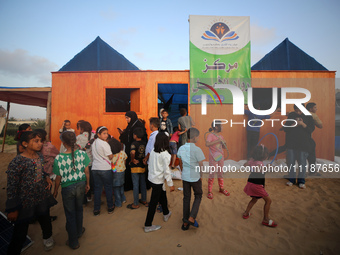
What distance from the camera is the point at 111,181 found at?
369 centimetres

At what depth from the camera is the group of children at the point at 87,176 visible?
2.30m

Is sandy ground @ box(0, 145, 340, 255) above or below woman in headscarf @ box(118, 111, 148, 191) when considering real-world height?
below

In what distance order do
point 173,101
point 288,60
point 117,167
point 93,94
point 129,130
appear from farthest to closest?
point 173,101, point 288,60, point 93,94, point 129,130, point 117,167

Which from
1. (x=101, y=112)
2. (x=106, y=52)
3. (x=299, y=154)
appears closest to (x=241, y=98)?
(x=299, y=154)

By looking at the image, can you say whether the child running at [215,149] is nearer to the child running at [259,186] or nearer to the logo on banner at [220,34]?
the child running at [259,186]

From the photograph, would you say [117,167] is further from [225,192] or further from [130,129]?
[225,192]

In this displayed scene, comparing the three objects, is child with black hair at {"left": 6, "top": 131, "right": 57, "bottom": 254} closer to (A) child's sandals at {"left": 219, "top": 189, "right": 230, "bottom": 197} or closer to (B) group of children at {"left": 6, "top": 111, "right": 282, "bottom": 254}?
(B) group of children at {"left": 6, "top": 111, "right": 282, "bottom": 254}

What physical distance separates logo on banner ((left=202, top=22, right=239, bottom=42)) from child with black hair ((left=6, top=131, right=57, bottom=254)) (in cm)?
646

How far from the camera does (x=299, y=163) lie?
198 inches

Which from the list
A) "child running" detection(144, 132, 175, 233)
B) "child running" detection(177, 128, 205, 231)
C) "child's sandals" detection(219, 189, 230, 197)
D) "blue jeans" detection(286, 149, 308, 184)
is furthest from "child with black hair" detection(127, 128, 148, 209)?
"blue jeans" detection(286, 149, 308, 184)

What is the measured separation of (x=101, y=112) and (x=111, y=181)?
146 inches

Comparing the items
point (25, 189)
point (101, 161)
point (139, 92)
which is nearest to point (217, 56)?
point (139, 92)

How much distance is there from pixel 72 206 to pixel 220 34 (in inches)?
277

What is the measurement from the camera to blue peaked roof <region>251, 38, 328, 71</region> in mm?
9539
